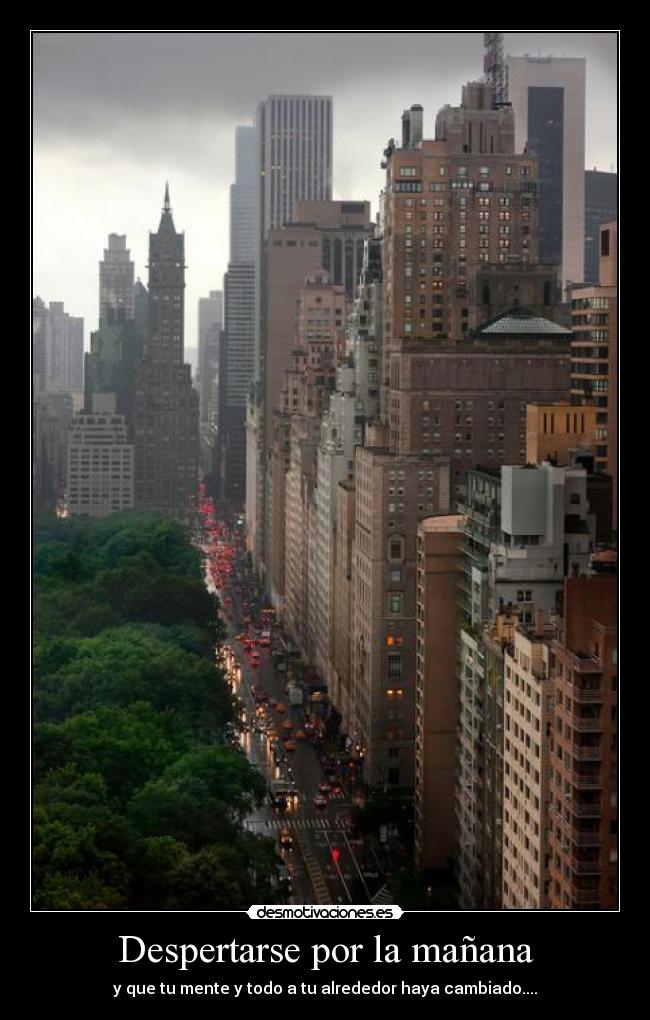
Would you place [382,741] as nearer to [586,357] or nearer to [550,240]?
[586,357]

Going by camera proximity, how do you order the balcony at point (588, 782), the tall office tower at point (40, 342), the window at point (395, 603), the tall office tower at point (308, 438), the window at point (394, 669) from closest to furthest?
the balcony at point (588, 782) < the window at point (395, 603) < the window at point (394, 669) < the tall office tower at point (40, 342) < the tall office tower at point (308, 438)

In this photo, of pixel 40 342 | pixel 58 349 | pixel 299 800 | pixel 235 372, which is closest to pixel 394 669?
pixel 299 800

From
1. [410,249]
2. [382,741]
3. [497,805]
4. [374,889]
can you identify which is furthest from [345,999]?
[410,249]

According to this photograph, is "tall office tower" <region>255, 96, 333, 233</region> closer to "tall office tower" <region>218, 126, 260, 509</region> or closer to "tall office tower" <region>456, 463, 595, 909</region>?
"tall office tower" <region>218, 126, 260, 509</region>

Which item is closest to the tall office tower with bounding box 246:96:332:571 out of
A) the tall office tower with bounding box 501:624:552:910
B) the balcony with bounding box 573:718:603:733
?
the tall office tower with bounding box 501:624:552:910

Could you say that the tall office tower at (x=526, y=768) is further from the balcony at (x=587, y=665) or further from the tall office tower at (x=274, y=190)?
the tall office tower at (x=274, y=190)

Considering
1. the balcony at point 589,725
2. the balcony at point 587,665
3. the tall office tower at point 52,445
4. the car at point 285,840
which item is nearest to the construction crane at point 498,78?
the car at point 285,840
